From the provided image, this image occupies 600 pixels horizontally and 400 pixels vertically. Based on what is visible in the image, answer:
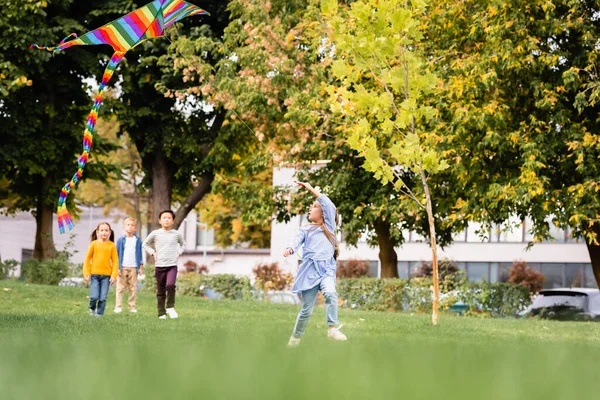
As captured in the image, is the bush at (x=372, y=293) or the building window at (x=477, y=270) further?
the building window at (x=477, y=270)

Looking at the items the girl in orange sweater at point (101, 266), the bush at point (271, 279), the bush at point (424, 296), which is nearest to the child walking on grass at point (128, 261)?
the girl in orange sweater at point (101, 266)

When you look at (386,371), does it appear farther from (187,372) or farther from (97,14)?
(97,14)

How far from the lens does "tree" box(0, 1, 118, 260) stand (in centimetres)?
3247

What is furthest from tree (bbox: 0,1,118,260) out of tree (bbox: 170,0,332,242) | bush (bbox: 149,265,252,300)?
bush (bbox: 149,265,252,300)

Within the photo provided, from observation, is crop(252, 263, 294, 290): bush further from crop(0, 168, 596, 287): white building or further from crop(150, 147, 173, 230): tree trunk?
crop(0, 168, 596, 287): white building

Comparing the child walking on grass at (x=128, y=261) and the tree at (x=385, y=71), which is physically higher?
the tree at (x=385, y=71)

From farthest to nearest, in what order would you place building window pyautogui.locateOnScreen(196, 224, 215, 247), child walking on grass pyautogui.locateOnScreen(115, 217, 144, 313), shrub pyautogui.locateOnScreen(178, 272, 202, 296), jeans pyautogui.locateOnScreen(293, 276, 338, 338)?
building window pyautogui.locateOnScreen(196, 224, 215, 247), shrub pyautogui.locateOnScreen(178, 272, 202, 296), child walking on grass pyautogui.locateOnScreen(115, 217, 144, 313), jeans pyautogui.locateOnScreen(293, 276, 338, 338)

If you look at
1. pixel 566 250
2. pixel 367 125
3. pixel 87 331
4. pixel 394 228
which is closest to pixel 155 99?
pixel 394 228

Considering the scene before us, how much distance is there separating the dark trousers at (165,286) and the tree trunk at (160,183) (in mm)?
20294

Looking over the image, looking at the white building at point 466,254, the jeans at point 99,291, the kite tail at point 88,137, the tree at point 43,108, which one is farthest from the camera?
the white building at point 466,254

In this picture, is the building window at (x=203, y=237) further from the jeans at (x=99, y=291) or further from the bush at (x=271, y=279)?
the jeans at (x=99, y=291)

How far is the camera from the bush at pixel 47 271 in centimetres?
3619

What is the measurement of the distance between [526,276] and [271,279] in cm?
1668

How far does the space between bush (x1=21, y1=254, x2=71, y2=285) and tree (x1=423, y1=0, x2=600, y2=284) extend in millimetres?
16194
